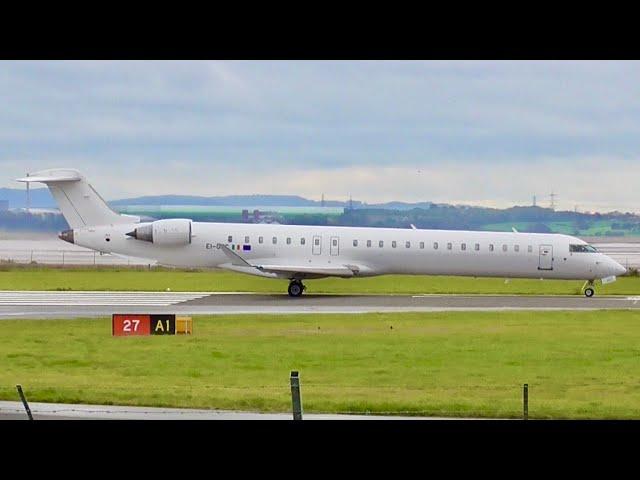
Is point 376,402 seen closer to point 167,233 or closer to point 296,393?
point 296,393

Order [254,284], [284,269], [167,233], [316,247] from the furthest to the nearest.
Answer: [254,284], [167,233], [316,247], [284,269]

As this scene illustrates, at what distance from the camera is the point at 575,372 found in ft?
61.3

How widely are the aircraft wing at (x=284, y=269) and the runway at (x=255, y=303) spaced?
0.77m

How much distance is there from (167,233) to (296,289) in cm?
479

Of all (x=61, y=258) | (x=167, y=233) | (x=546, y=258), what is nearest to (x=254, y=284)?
(x=167, y=233)

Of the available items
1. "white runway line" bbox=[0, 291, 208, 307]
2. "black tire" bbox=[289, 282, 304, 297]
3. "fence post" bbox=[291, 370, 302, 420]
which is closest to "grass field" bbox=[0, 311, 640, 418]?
"fence post" bbox=[291, 370, 302, 420]

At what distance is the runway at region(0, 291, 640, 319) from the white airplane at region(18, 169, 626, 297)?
0.92 metres

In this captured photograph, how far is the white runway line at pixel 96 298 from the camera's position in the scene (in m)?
32.1

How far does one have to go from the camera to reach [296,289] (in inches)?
1398
